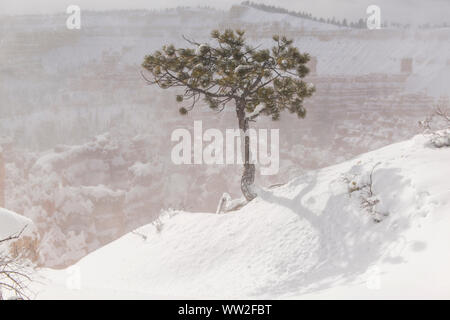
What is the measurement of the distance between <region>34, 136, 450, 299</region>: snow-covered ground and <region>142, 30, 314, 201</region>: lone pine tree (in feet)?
8.21

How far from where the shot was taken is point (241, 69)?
11.3 m

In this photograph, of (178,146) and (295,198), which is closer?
(295,198)

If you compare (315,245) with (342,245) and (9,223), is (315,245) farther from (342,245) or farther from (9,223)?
(9,223)

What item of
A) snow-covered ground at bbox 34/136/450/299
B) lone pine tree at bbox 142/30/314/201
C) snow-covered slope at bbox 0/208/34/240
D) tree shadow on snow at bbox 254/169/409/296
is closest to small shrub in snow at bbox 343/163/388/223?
snow-covered ground at bbox 34/136/450/299

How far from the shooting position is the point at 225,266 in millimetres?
9688

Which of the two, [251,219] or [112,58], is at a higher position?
[112,58]

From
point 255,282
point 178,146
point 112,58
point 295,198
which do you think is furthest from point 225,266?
point 112,58

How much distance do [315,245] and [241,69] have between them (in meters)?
5.29

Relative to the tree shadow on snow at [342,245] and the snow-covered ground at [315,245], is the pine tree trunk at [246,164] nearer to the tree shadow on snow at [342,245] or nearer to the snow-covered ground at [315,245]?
the snow-covered ground at [315,245]

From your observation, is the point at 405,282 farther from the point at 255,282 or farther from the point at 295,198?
the point at 295,198

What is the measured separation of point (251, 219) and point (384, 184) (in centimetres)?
369

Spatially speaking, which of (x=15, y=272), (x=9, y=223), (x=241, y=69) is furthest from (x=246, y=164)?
(x=9, y=223)

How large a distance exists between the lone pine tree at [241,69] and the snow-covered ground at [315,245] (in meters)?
2.50
